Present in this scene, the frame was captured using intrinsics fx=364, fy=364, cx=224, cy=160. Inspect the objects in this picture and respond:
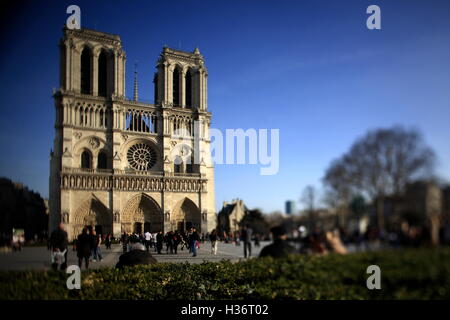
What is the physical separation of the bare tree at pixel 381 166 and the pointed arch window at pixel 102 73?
6050 mm

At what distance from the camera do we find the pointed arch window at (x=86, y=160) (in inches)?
347

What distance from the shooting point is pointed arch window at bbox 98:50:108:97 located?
9.30 metres

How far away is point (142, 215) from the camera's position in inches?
355

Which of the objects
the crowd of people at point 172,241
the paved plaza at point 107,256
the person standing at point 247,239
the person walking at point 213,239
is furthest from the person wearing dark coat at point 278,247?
the crowd of people at point 172,241

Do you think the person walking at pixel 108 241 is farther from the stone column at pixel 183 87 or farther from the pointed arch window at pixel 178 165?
the stone column at pixel 183 87

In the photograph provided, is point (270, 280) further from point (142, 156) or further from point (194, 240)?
point (142, 156)

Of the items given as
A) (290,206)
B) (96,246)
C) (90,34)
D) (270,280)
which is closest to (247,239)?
(270,280)

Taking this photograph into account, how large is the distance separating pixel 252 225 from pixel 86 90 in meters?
5.34

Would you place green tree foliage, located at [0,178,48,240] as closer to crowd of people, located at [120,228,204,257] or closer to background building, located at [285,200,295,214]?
crowd of people, located at [120,228,204,257]
